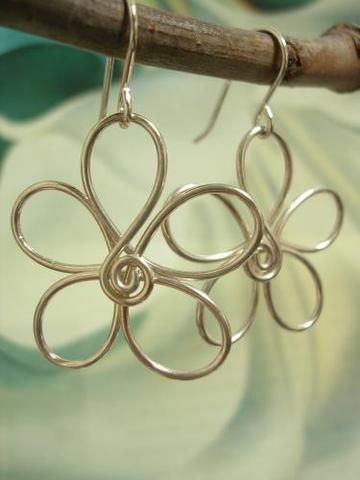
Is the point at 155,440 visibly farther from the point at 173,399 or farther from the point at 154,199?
the point at 154,199

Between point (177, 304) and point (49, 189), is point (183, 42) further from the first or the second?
point (177, 304)

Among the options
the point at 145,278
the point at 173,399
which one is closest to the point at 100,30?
the point at 145,278

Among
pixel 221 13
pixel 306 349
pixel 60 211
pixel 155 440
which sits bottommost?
pixel 155 440

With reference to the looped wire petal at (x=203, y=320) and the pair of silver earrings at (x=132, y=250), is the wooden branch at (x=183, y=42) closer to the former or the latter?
Result: the pair of silver earrings at (x=132, y=250)

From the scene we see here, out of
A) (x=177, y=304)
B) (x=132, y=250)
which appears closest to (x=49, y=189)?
(x=132, y=250)

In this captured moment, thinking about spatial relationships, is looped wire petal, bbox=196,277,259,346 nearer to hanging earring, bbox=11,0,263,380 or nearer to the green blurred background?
hanging earring, bbox=11,0,263,380

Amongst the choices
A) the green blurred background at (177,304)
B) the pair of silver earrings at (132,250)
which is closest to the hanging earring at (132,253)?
the pair of silver earrings at (132,250)

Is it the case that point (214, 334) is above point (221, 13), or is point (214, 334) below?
below
